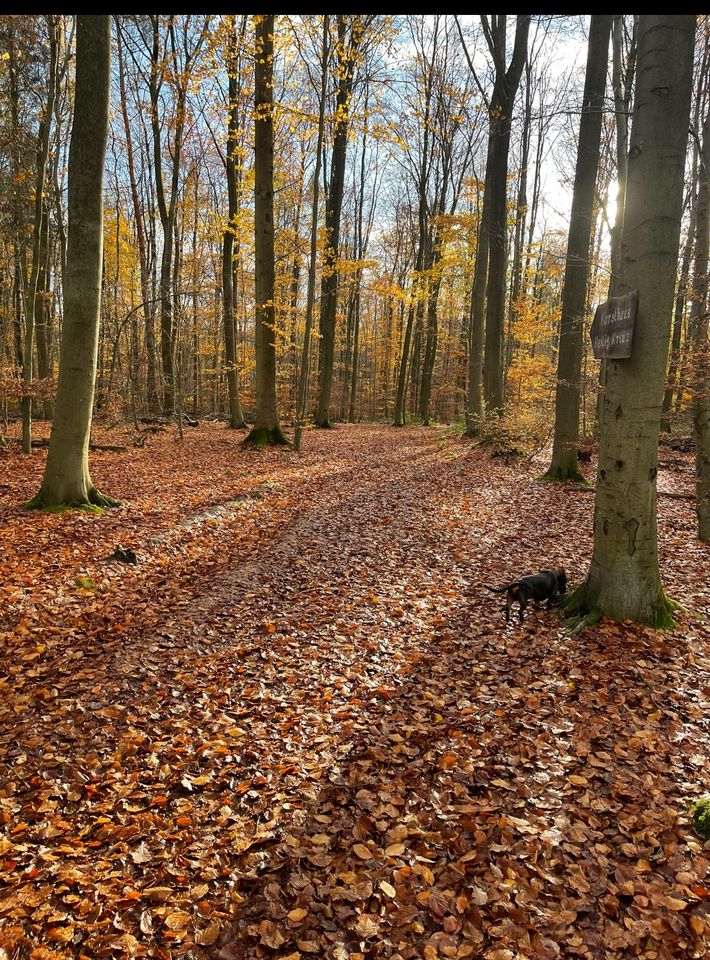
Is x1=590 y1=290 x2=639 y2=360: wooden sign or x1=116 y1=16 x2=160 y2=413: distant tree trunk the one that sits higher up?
x1=116 y1=16 x2=160 y2=413: distant tree trunk

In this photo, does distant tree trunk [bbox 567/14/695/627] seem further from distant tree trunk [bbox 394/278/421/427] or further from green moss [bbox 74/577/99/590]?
distant tree trunk [bbox 394/278/421/427]

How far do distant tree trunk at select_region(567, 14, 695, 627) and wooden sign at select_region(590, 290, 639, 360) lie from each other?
0.11 metres

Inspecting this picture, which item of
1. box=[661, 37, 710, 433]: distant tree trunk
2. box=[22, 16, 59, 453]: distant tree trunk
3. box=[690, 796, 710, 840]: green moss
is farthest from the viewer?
box=[22, 16, 59, 453]: distant tree trunk

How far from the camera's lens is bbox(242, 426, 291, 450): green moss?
14.2 meters

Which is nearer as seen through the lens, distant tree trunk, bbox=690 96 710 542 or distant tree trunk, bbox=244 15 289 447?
distant tree trunk, bbox=690 96 710 542

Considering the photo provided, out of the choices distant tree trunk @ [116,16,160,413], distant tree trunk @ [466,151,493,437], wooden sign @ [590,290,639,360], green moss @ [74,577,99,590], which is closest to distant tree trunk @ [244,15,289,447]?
distant tree trunk @ [116,16,160,413]

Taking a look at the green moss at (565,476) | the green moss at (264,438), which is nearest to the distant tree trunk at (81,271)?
the green moss at (264,438)

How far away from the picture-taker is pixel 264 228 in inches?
536

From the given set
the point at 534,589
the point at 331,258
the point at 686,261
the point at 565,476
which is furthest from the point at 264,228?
the point at 534,589

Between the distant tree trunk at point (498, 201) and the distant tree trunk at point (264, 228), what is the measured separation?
18.0 feet

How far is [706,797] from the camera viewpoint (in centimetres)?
304

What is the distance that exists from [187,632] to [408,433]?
1764cm

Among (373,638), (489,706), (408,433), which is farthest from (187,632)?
(408,433)

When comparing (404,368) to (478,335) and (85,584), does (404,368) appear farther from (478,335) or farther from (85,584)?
(85,584)
